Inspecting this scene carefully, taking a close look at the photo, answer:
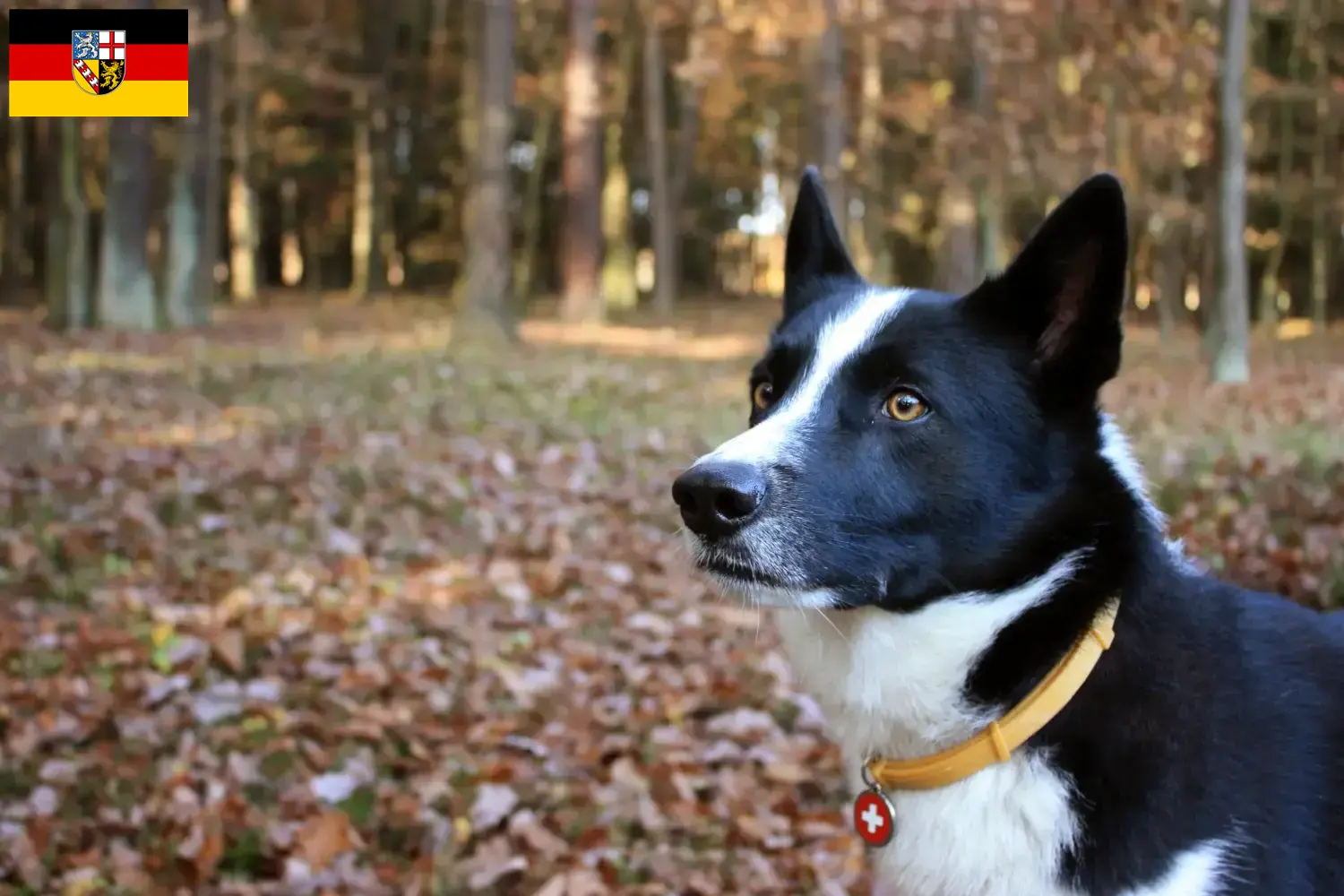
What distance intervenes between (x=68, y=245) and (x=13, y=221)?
45.5 ft

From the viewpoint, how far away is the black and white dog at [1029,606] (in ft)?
7.25

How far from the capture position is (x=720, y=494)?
7.55ft

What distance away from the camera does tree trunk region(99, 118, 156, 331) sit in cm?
1667

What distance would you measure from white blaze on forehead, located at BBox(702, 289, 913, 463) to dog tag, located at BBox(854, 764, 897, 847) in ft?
2.58

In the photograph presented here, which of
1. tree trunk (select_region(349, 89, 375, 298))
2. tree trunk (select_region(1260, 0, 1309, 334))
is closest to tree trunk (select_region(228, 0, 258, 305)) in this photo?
tree trunk (select_region(349, 89, 375, 298))

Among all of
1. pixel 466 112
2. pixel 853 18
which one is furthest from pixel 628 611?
pixel 853 18

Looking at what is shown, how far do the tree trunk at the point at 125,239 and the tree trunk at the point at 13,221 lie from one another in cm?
983

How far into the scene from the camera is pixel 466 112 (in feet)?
55.1

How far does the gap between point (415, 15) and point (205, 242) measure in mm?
15411

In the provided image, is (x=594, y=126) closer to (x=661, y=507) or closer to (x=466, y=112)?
(x=466, y=112)

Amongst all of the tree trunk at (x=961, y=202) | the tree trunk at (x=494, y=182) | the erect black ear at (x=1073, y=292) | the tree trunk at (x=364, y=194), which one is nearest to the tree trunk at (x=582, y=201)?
the tree trunk at (x=494, y=182)

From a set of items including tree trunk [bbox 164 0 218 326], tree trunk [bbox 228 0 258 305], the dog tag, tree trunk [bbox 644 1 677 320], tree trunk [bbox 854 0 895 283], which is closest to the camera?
the dog tag

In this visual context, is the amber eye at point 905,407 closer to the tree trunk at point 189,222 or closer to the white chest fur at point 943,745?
the white chest fur at point 943,745

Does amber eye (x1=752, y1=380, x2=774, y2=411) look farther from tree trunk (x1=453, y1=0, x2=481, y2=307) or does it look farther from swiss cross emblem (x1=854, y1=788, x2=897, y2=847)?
tree trunk (x1=453, y1=0, x2=481, y2=307)
